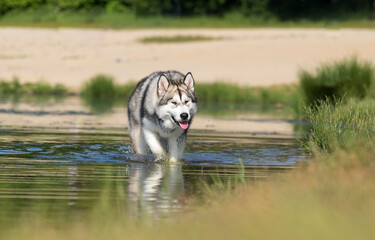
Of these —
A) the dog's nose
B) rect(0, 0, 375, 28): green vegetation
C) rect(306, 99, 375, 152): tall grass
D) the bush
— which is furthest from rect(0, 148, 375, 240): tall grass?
rect(0, 0, 375, 28): green vegetation

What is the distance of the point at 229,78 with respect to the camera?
3612 centimetres

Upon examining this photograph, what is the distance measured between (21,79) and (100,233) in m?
29.9

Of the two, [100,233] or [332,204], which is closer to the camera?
[100,233]

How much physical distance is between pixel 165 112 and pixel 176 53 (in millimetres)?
33454

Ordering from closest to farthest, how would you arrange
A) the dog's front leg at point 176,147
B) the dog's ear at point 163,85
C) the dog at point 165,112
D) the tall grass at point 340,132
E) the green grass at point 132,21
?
the tall grass at point 340,132 < the dog at point 165,112 < the dog's ear at point 163,85 < the dog's front leg at point 176,147 < the green grass at point 132,21

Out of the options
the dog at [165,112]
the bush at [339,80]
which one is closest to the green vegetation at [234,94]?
the bush at [339,80]

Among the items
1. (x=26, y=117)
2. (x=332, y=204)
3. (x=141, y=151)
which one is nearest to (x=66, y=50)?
(x=26, y=117)

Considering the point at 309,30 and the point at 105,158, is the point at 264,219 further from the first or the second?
the point at 309,30

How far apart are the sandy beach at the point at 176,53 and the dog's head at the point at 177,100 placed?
21.8 m

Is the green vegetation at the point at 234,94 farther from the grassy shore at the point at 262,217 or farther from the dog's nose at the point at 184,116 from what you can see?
the grassy shore at the point at 262,217

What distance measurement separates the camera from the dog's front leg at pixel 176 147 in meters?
12.3

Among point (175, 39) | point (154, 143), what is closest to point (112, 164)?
point (154, 143)

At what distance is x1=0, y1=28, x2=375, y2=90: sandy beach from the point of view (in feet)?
124

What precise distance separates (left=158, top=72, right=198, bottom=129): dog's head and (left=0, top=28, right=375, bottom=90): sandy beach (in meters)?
21.8
